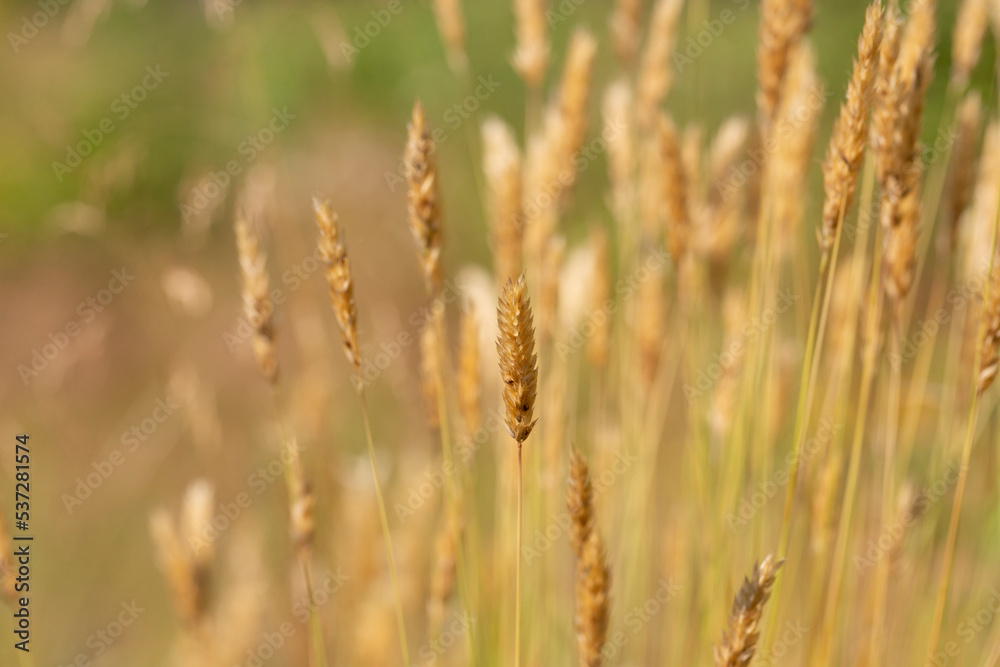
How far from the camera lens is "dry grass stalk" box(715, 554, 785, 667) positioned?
57 centimetres

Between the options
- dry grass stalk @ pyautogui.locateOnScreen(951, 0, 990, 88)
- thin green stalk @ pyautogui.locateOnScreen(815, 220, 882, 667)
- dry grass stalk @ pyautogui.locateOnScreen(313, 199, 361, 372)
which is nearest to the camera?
dry grass stalk @ pyautogui.locateOnScreen(313, 199, 361, 372)

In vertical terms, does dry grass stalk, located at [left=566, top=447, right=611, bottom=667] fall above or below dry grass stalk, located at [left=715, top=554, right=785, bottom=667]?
above

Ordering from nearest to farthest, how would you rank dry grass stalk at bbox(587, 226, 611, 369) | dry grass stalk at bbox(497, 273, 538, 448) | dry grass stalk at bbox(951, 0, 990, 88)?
dry grass stalk at bbox(497, 273, 538, 448)
dry grass stalk at bbox(951, 0, 990, 88)
dry grass stalk at bbox(587, 226, 611, 369)

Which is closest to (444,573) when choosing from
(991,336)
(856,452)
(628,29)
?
(856,452)

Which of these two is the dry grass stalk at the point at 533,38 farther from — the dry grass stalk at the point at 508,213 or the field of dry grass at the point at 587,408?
the dry grass stalk at the point at 508,213

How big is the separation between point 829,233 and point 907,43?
276 millimetres

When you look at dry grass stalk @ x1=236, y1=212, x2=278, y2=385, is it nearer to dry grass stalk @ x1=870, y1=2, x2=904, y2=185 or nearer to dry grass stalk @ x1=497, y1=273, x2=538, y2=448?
dry grass stalk @ x1=497, y1=273, x2=538, y2=448

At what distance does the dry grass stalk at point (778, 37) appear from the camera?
83cm

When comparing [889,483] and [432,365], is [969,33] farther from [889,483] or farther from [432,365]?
[432,365]

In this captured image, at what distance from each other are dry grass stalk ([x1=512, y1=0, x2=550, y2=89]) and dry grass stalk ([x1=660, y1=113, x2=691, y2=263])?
27 cm

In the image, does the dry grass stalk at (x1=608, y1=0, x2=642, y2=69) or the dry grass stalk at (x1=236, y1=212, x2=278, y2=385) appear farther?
the dry grass stalk at (x1=608, y1=0, x2=642, y2=69)

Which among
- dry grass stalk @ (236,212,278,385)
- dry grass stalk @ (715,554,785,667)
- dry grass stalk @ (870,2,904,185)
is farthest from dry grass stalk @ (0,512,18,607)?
dry grass stalk @ (870,2,904,185)

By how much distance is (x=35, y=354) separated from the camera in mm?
2939

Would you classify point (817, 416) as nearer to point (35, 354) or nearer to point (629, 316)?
point (629, 316)
